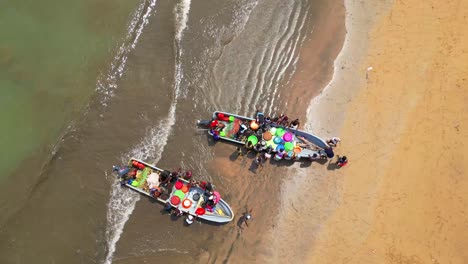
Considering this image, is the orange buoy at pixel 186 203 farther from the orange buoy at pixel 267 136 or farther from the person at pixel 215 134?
the orange buoy at pixel 267 136

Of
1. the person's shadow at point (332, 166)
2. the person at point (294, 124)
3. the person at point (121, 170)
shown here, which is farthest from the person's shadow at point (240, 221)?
the person at point (121, 170)

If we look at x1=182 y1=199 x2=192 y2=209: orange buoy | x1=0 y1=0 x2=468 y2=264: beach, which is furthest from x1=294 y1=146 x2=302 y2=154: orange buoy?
x1=182 y1=199 x2=192 y2=209: orange buoy

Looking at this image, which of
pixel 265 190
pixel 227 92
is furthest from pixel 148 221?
pixel 227 92

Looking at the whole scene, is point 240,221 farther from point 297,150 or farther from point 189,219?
point 297,150

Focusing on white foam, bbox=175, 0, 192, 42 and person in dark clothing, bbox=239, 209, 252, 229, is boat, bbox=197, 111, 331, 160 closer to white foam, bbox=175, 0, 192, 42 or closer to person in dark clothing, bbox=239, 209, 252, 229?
person in dark clothing, bbox=239, 209, 252, 229

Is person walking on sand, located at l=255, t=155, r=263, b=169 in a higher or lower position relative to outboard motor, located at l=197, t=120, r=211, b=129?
lower
